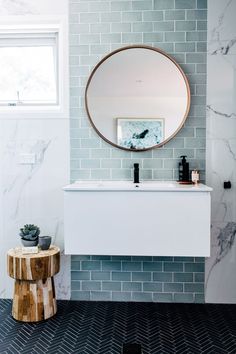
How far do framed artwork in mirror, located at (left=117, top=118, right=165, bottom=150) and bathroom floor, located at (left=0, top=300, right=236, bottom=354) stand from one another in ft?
4.56

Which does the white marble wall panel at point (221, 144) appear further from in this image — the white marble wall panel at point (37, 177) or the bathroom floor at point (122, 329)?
the white marble wall panel at point (37, 177)

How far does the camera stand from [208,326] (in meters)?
3.15

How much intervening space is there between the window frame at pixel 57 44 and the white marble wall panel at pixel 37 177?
7cm

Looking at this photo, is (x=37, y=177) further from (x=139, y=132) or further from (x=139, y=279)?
(x=139, y=279)

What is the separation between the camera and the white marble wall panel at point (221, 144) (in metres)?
3.51

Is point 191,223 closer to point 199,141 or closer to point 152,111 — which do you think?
point 199,141

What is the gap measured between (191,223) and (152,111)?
1.05 metres

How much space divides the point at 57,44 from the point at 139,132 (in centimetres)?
109

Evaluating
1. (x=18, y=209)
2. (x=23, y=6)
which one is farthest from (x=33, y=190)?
(x=23, y=6)

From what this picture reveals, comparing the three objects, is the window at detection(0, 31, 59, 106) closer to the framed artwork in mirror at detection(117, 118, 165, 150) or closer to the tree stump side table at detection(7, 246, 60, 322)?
the framed artwork in mirror at detection(117, 118, 165, 150)

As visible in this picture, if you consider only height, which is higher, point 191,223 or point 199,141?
point 199,141

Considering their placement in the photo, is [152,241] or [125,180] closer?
[152,241]

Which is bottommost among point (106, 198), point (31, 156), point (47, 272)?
point (47, 272)

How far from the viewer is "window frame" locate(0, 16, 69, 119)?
11.8ft
